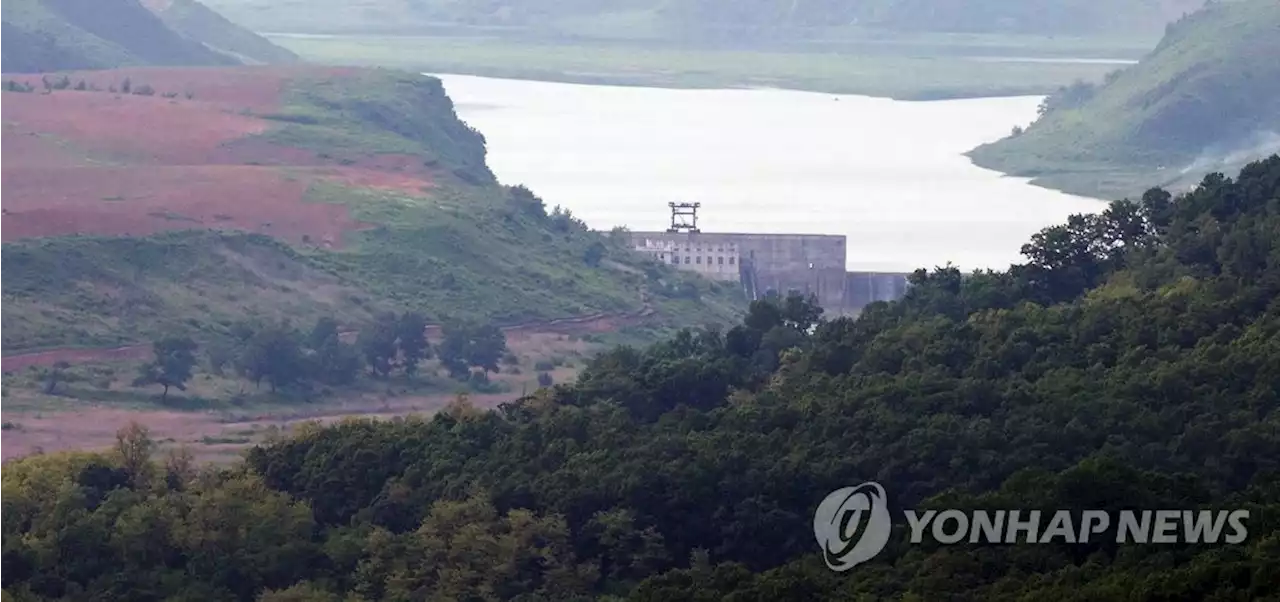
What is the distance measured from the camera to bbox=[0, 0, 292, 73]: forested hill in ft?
326

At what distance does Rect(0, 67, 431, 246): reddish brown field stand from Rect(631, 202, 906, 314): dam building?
6.73m

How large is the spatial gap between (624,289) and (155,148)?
16559mm

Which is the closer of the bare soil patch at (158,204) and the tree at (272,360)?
the tree at (272,360)

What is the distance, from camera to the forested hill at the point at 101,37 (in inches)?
3912

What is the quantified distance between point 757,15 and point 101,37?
61.6 meters

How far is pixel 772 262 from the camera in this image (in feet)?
242

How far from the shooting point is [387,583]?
29578mm

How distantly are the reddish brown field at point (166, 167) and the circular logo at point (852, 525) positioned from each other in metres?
34.9

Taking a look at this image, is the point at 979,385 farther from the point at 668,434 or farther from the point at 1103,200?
the point at 1103,200

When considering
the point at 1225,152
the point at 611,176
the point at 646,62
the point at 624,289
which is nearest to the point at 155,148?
the point at 624,289

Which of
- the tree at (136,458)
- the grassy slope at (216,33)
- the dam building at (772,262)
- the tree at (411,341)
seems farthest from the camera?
the grassy slope at (216,33)

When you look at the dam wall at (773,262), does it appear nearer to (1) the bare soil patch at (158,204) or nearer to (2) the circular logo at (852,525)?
(1) the bare soil patch at (158,204)

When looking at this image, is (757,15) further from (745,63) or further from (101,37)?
(101,37)

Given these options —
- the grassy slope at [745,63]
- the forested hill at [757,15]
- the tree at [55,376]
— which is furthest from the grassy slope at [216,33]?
the tree at [55,376]
